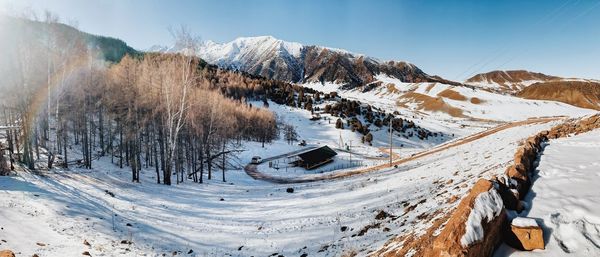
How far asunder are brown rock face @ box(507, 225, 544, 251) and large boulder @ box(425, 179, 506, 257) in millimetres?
215

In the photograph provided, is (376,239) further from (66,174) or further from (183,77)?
(66,174)

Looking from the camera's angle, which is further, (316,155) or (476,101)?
(476,101)

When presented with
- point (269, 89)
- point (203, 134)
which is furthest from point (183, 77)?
point (269, 89)

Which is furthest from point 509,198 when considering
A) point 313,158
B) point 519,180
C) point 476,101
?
point 476,101

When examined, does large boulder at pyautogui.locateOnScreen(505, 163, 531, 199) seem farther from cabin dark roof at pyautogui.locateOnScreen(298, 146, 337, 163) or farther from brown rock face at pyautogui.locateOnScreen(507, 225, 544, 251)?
cabin dark roof at pyautogui.locateOnScreen(298, 146, 337, 163)

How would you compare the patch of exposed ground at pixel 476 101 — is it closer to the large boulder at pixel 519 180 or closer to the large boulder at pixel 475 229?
the large boulder at pixel 519 180

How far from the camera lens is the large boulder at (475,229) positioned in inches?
217

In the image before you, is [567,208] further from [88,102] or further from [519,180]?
[88,102]

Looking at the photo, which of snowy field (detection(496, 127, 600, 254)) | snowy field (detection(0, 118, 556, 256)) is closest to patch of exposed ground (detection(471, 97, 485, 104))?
snowy field (detection(0, 118, 556, 256))

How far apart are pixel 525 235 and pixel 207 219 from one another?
18346 millimetres

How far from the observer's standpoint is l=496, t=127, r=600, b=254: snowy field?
18.7ft

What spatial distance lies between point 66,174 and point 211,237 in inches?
845

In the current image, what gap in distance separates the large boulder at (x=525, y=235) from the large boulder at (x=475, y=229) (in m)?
0.21

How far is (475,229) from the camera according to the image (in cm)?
569
